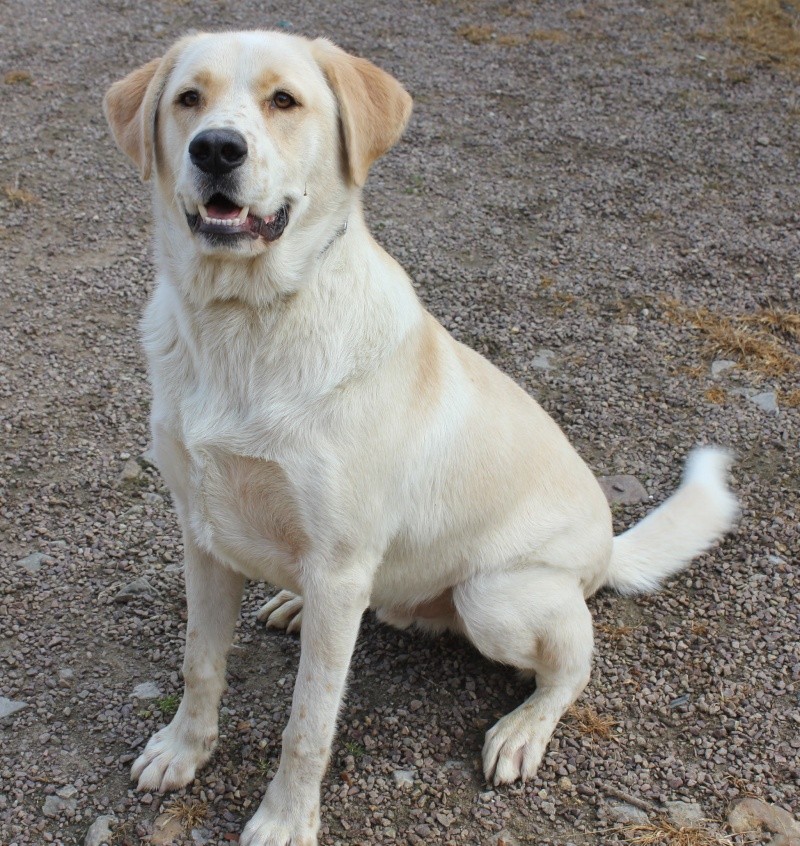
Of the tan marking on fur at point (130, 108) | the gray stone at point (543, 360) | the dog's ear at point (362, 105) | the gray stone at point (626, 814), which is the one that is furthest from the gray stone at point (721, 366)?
the tan marking on fur at point (130, 108)

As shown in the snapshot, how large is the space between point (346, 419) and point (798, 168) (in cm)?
557

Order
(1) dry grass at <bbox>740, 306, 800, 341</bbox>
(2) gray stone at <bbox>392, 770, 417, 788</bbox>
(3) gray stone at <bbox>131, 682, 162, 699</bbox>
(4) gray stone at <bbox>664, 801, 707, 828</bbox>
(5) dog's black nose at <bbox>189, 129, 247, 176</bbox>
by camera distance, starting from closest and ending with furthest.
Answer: (5) dog's black nose at <bbox>189, 129, 247, 176</bbox>, (4) gray stone at <bbox>664, 801, 707, 828</bbox>, (2) gray stone at <bbox>392, 770, 417, 788</bbox>, (3) gray stone at <bbox>131, 682, 162, 699</bbox>, (1) dry grass at <bbox>740, 306, 800, 341</bbox>

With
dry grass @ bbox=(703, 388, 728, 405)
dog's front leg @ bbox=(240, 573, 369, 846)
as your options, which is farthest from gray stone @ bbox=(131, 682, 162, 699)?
dry grass @ bbox=(703, 388, 728, 405)

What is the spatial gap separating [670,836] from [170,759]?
1493mm

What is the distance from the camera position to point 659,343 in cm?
495

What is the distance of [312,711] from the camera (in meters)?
2.54

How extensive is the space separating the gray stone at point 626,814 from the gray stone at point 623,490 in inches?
58.9

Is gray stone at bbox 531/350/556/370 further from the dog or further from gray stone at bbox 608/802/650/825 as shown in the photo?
gray stone at bbox 608/802/650/825

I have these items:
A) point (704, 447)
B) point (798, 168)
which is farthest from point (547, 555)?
point (798, 168)

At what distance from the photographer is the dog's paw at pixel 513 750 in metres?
2.80

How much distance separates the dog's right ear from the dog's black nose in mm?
343

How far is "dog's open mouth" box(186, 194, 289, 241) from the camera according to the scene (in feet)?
7.54

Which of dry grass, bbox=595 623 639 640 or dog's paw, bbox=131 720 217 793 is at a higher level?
dry grass, bbox=595 623 639 640

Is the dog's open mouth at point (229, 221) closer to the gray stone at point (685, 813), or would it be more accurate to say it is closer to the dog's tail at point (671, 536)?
the dog's tail at point (671, 536)
